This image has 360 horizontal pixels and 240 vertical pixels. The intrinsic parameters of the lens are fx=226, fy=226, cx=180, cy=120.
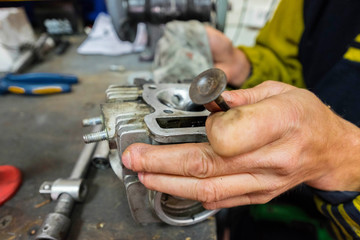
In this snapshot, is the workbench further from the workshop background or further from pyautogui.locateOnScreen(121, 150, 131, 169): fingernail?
pyautogui.locateOnScreen(121, 150, 131, 169): fingernail

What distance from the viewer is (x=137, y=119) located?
0.39 metres

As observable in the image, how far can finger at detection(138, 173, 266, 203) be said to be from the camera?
36cm

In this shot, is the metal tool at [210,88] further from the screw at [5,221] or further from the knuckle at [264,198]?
the screw at [5,221]

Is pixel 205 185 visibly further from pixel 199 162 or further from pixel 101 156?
pixel 101 156

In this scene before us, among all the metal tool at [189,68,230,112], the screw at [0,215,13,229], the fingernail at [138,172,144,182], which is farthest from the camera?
the screw at [0,215,13,229]

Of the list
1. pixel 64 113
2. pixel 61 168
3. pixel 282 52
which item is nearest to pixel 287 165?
pixel 61 168

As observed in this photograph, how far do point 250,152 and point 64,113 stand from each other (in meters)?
0.75

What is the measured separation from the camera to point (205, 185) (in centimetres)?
36

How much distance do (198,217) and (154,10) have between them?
892mm

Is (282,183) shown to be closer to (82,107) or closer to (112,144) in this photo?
(112,144)

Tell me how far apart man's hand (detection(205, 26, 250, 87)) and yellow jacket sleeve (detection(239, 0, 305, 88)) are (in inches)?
1.4

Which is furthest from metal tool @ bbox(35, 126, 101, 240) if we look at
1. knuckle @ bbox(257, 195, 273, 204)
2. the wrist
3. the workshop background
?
the wrist

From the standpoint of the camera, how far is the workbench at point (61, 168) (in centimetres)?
48

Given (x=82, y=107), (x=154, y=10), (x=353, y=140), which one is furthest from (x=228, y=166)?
(x=154, y=10)
